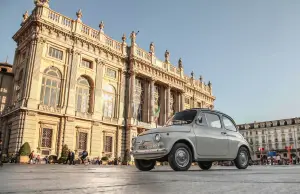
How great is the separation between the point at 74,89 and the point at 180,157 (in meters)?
20.1

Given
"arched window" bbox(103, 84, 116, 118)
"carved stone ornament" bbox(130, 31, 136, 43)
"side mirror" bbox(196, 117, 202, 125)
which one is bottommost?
"side mirror" bbox(196, 117, 202, 125)

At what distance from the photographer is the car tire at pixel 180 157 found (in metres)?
5.70

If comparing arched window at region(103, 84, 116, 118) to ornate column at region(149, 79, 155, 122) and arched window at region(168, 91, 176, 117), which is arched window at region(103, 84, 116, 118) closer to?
ornate column at region(149, 79, 155, 122)

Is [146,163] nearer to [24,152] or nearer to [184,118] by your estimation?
[184,118]

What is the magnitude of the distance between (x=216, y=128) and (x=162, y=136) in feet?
5.68

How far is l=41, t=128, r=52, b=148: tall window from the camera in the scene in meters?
21.4

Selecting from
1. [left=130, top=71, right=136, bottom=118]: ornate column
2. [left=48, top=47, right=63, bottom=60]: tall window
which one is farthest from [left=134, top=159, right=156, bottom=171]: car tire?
[left=130, top=71, right=136, bottom=118]: ornate column

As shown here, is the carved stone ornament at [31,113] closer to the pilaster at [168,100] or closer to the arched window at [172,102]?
the pilaster at [168,100]

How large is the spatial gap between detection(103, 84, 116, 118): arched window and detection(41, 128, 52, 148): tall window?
264 inches

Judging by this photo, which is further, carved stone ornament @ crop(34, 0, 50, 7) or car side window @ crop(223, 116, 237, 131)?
carved stone ornament @ crop(34, 0, 50, 7)

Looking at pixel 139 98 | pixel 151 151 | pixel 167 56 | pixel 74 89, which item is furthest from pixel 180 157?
pixel 167 56

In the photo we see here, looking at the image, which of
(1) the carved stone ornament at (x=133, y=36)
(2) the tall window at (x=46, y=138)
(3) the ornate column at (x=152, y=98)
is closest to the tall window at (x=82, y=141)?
(2) the tall window at (x=46, y=138)

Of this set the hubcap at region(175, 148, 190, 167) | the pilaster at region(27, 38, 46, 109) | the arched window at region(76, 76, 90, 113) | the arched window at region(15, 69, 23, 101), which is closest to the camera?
the hubcap at region(175, 148, 190, 167)

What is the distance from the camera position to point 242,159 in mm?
7352
